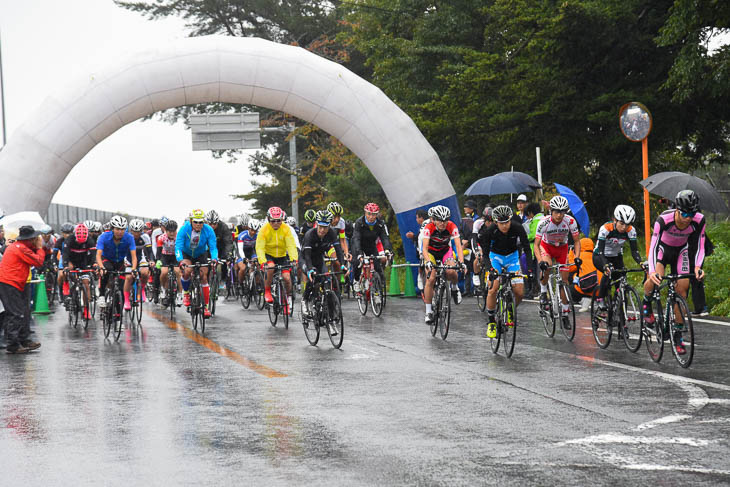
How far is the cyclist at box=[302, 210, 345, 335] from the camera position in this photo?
44.6 feet

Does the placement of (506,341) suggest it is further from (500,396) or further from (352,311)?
(352,311)

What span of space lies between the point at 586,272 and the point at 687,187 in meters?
2.25

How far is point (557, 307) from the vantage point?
44.0 feet

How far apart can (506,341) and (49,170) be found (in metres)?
14.7

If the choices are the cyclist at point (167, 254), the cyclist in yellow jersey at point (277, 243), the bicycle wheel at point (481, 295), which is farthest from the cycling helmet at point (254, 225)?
the bicycle wheel at point (481, 295)

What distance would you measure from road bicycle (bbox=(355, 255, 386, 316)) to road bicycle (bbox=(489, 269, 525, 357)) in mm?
6246

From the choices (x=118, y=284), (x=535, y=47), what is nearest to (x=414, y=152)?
(x=535, y=47)

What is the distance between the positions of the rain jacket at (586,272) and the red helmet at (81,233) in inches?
Result: 332

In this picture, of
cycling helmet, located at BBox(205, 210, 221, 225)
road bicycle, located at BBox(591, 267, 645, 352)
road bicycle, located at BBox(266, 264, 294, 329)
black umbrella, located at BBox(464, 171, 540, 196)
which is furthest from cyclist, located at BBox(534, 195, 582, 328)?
cycling helmet, located at BBox(205, 210, 221, 225)

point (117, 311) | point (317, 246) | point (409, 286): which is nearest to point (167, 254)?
point (117, 311)

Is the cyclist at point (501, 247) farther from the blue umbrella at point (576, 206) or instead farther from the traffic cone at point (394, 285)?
the traffic cone at point (394, 285)

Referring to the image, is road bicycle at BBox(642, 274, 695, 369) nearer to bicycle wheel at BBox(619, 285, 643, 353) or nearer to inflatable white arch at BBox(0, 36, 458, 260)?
bicycle wheel at BBox(619, 285, 643, 353)

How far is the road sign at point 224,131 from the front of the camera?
35156mm

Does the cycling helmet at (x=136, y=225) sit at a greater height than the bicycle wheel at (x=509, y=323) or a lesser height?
greater
